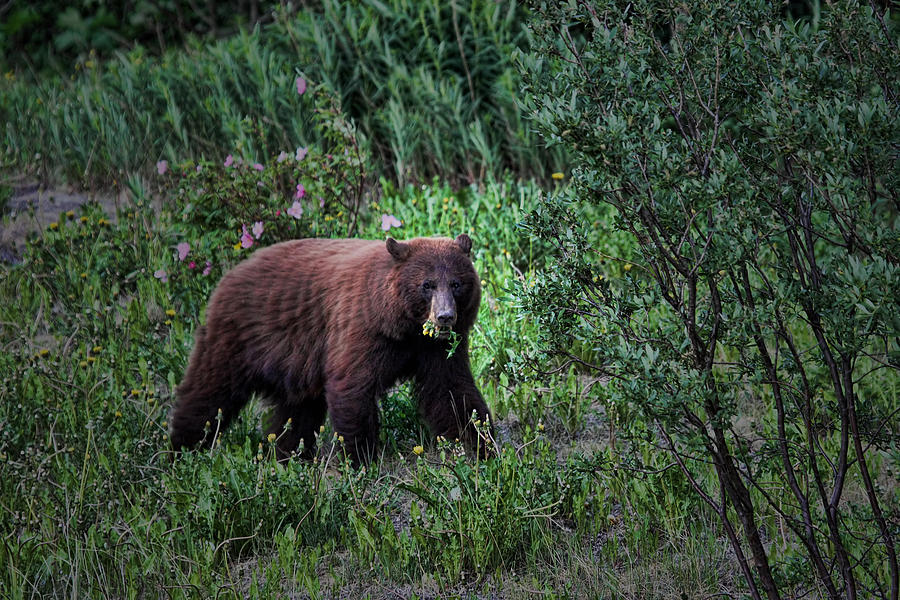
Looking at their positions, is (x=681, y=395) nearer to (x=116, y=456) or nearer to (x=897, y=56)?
(x=897, y=56)

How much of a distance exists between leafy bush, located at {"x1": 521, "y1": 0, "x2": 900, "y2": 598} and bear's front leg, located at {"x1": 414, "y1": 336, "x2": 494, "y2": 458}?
144 cm

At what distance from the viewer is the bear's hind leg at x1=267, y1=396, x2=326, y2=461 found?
5.48 metres

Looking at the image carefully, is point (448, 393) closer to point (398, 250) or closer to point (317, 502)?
point (398, 250)

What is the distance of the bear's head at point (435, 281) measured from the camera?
4.70 m

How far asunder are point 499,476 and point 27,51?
49.1 feet

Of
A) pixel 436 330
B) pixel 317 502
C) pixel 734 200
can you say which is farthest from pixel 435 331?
pixel 734 200

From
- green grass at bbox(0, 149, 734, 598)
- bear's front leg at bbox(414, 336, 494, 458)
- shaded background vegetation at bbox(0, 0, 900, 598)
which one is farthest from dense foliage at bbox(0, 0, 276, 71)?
bear's front leg at bbox(414, 336, 494, 458)

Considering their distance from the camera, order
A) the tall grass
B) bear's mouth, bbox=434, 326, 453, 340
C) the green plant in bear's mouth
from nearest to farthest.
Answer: the green plant in bear's mouth, bear's mouth, bbox=434, 326, 453, 340, the tall grass

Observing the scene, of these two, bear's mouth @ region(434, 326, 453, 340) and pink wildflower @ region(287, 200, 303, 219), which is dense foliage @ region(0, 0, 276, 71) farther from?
bear's mouth @ region(434, 326, 453, 340)

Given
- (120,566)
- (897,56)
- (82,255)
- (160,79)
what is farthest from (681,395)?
(160,79)

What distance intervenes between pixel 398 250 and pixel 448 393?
0.76 meters

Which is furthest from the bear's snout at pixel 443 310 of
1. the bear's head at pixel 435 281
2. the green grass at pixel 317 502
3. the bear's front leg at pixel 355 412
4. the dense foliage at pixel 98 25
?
the dense foliage at pixel 98 25

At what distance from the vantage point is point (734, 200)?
3.02 m

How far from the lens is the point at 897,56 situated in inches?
119
